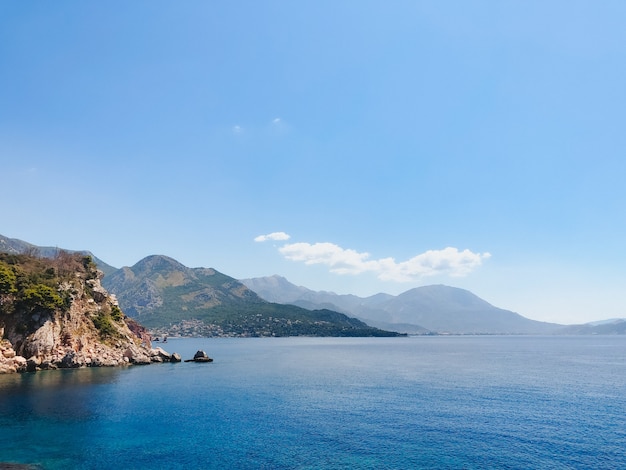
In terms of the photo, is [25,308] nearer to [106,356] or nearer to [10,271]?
[10,271]

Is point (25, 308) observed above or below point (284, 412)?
above

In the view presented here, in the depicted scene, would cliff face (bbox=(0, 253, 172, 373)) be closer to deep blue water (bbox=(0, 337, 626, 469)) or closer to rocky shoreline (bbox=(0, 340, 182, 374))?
rocky shoreline (bbox=(0, 340, 182, 374))

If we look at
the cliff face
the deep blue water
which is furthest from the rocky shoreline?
the deep blue water

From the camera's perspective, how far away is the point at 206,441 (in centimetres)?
6438

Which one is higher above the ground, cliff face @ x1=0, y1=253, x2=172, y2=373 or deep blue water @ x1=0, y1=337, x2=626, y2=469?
cliff face @ x1=0, y1=253, x2=172, y2=373

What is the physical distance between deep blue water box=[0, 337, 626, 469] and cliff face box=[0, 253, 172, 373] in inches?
465

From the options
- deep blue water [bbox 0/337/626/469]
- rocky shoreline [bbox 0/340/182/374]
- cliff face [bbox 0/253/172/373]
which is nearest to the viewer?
deep blue water [bbox 0/337/626/469]

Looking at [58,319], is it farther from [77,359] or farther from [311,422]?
[311,422]

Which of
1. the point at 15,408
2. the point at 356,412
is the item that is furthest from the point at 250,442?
the point at 15,408

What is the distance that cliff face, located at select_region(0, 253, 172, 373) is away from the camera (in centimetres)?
12675

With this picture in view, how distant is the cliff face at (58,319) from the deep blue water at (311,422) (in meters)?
11.8

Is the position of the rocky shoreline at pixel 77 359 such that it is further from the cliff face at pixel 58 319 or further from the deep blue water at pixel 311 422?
the deep blue water at pixel 311 422

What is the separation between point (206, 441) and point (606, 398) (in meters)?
95.2

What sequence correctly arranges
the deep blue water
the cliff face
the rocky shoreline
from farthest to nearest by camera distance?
the cliff face < the rocky shoreline < the deep blue water
